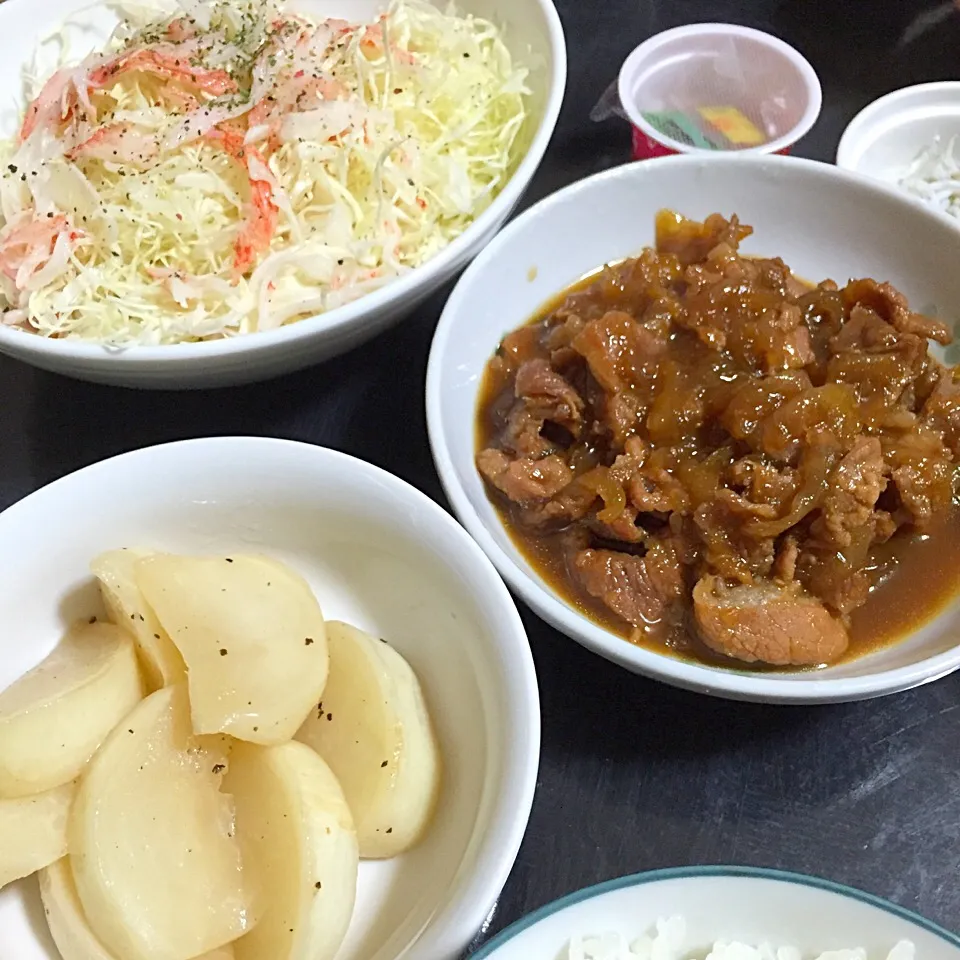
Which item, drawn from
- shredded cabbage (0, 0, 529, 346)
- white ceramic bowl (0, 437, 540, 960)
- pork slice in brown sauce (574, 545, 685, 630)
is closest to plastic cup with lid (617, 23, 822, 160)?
shredded cabbage (0, 0, 529, 346)

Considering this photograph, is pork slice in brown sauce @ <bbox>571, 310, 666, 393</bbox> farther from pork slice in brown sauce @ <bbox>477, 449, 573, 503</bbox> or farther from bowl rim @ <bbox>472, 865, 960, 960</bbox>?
bowl rim @ <bbox>472, 865, 960, 960</bbox>

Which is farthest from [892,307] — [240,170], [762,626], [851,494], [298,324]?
[240,170]

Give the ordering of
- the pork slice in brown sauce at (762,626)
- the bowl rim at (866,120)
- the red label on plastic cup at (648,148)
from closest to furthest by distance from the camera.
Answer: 1. the pork slice in brown sauce at (762,626)
2. the red label on plastic cup at (648,148)
3. the bowl rim at (866,120)

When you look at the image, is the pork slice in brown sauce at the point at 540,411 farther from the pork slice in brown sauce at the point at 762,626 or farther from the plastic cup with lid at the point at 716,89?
the plastic cup with lid at the point at 716,89

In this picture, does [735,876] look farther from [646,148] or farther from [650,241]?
[646,148]

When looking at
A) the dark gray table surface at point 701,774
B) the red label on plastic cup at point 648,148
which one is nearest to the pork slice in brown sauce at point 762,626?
the dark gray table surface at point 701,774

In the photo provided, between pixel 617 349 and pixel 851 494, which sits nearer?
pixel 851 494
